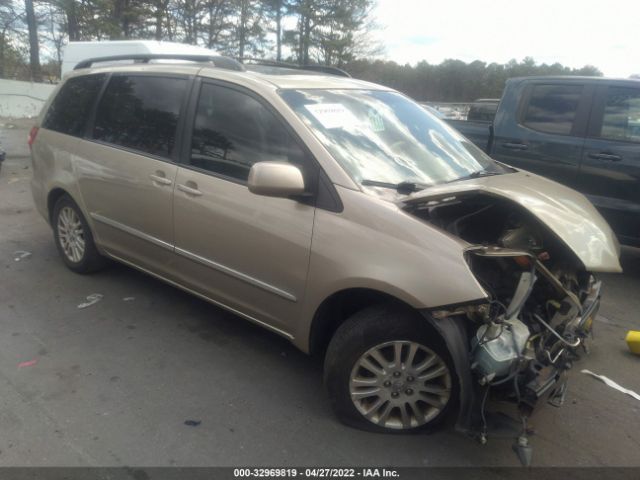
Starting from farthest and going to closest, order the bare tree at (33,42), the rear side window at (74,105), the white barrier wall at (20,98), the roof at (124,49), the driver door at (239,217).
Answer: the bare tree at (33,42), the white barrier wall at (20,98), the roof at (124,49), the rear side window at (74,105), the driver door at (239,217)

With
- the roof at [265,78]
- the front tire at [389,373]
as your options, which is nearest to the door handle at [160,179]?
the roof at [265,78]

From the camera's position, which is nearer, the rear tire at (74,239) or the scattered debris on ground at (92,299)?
the scattered debris on ground at (92,299)

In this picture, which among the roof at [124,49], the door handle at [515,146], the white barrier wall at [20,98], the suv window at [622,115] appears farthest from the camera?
the white barrier wall at [20,98]

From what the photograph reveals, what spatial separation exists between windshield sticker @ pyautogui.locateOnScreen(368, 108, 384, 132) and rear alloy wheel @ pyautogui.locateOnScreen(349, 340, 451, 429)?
54.8 inches

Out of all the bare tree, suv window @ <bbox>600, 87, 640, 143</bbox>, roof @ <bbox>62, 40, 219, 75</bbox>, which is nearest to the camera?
suv window @ <bbox>600, 87, 640, 143</bbox>

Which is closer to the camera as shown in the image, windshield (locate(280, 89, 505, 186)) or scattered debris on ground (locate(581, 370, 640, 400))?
windshield (locate(280, 89, 505, 186))

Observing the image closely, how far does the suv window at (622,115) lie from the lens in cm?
486

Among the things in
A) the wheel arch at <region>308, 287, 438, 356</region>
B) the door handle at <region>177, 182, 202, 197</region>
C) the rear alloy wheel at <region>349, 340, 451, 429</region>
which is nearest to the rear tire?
the door handle at <region>177, 182, 202, 197</region>

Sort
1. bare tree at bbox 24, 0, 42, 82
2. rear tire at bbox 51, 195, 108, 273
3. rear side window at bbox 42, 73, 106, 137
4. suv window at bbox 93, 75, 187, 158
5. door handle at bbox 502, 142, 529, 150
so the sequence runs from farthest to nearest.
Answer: bare tree at bbox 24, 0, 42, 82 < door handle at bbox 502, 142, 529, 150 < rear tire at bbox 51, 195, 108, 273 < rear side window at bbox 42, 73, 106, 137 < suv window at bbox 93, 75, 187, 158

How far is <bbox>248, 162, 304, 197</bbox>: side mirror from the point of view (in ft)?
Answer: 8.66

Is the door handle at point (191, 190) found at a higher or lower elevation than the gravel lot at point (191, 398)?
higher

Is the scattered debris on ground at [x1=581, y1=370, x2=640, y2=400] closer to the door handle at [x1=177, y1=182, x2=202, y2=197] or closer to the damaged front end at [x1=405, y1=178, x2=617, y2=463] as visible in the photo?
the damaged front end at [x1=405, y1=178, x2=617, y2=463]

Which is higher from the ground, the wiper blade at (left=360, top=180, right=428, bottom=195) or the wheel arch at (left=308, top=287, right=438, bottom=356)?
the wiper blade at (left=360, top=180, right=428, bottom=195)

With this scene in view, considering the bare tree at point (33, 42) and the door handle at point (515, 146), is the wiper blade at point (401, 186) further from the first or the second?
the bare tree at point (33, 42)
